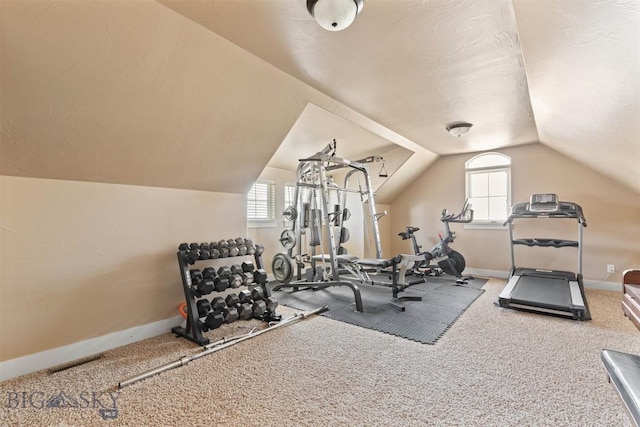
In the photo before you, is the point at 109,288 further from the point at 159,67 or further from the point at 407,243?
the point at 407,243

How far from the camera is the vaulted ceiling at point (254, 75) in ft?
5.05

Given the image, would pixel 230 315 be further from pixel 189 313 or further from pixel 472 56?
pixel 472 56

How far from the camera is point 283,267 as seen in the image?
4223mm

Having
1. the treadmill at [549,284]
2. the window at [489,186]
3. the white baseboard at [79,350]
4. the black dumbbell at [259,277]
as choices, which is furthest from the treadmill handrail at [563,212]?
the white baseboard at [79,350]

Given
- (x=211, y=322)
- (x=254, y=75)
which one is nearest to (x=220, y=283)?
(x=211, y=322)

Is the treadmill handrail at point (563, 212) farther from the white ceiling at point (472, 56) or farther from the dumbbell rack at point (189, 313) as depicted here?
the dumbbell rack at point (189, 313)

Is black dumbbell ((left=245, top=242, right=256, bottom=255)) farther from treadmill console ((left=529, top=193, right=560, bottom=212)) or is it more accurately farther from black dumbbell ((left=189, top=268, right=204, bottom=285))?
treadmill console ((left=529, top=193, right=560, bottom=212))

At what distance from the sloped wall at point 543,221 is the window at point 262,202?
9.57 feet

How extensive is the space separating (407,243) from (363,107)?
3.82m

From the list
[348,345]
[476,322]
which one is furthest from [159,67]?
[476,322]

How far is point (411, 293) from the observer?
4008 mm

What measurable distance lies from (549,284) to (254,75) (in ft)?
14.1

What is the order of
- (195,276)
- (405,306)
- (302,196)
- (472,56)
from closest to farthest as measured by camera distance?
(472,56) < (195,276) < (405,306) < (302,196)

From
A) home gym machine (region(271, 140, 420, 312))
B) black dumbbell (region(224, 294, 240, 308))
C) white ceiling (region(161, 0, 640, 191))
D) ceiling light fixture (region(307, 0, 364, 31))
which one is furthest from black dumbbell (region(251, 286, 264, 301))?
ceiling light fixture (region(307, 0, 364, 31))
